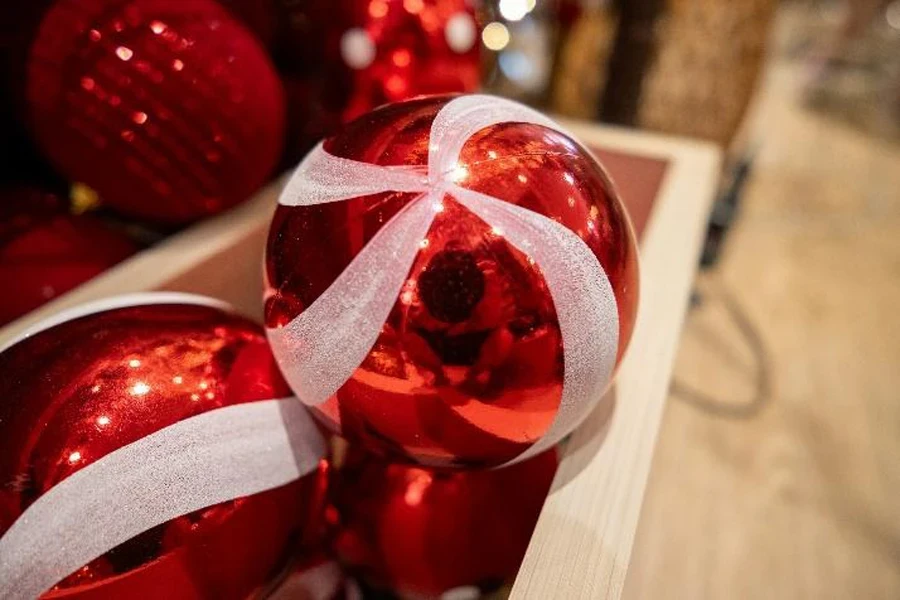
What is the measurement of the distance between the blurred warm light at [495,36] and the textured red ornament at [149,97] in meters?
0.41

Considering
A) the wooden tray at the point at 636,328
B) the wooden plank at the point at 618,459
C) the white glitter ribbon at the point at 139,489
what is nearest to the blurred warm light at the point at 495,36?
the wooden tray at the point at 636,328

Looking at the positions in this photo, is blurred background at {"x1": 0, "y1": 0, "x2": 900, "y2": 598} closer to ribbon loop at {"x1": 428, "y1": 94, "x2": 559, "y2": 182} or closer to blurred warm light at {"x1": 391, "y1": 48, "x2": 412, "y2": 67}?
blurred warm light at {"x1": 391, "y1": 48, "x2": 412, "y2": 67}

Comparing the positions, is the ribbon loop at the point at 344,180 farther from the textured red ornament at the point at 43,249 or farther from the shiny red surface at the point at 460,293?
the textured red ornament at the point at 43,249

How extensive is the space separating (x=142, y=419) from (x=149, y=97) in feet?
0.69

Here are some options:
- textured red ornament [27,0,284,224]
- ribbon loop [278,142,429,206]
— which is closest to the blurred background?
textured red ornament [27,0,284,224]

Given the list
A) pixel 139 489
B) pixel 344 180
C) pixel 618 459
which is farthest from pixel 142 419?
pixel 618 459

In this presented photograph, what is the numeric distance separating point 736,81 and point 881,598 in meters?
0.69

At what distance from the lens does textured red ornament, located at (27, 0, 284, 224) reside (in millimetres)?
411

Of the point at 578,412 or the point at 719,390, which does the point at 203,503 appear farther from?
the point at 719,390

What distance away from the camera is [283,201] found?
0.35 meters

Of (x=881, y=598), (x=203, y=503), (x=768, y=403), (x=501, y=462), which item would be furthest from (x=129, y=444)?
(x=768, y=403)

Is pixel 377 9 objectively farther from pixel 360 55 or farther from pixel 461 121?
pixel 461 121

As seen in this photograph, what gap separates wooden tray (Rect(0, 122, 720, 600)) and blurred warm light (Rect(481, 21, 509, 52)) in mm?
197

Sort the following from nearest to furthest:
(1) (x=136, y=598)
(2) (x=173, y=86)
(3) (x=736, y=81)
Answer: (1) (x=136, y=598)
(2) (x=173, y=86)
(3) (x=736, y=81)
